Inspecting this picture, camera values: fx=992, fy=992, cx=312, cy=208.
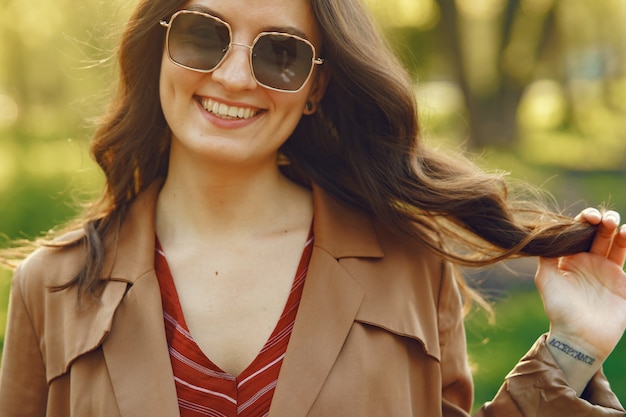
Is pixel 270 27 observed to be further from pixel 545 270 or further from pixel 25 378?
pixel 25 378

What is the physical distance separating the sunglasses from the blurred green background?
3784mm

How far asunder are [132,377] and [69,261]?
17.7 inches

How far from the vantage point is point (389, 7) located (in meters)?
14.5

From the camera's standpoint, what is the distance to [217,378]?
9.10ft

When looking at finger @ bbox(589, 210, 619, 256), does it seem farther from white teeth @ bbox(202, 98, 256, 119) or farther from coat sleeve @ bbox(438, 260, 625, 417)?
white teeth @ bbox(202, 98, 256, 119)

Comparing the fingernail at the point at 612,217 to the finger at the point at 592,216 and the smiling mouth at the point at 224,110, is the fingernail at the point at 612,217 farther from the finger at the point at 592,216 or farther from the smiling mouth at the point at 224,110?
the smiling mouth at the point at 224,110

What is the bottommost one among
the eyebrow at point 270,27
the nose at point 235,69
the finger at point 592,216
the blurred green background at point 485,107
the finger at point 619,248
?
the blurred green background at point 485,107

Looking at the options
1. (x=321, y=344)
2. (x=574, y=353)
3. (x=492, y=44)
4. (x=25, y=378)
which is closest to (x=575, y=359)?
(x=574, y=353)

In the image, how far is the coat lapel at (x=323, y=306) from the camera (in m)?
2.77

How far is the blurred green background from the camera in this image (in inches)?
343

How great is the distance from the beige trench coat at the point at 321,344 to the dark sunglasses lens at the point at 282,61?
1.53ft

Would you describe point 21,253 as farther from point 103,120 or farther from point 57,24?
point 57,24

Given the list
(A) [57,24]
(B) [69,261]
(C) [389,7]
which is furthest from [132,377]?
(A) [57,24]

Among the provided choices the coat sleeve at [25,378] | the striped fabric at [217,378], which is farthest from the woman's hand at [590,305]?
the coat sleeve at [25,378]
